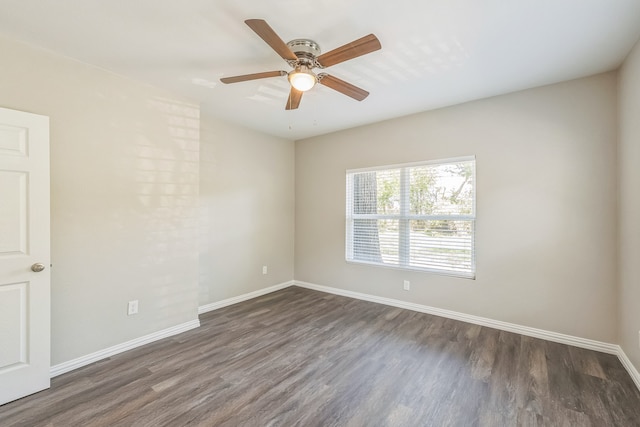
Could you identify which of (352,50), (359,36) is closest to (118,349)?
(352,50)

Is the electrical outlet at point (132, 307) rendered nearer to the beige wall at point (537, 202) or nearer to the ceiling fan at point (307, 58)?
the ceiling fan at point (307, 58)

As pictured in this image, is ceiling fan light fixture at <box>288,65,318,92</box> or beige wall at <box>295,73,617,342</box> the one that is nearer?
ceiling fan light fixture at <box>288,65,318,92</box>

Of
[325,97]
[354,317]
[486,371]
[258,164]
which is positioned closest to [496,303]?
[486,371]

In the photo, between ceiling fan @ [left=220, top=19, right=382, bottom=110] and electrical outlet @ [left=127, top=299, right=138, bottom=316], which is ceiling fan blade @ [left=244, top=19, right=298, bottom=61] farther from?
electrical outlet @ [left=127, top=299, right=138, bottom=316]

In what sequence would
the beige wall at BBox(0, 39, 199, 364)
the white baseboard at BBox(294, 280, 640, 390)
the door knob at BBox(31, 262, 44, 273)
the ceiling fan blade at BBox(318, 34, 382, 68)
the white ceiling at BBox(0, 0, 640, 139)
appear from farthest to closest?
the white baseboard at BBox(294, 280, 640, 390) → the beige wall at BBox(0, 39, 199, 364) → the door knob at BBox(31, 262, 44, 273) → the white ceiling at BBox(0, 0, 640, 139) → the ceiling fan blade at BBox(318, 34, 382, 68)

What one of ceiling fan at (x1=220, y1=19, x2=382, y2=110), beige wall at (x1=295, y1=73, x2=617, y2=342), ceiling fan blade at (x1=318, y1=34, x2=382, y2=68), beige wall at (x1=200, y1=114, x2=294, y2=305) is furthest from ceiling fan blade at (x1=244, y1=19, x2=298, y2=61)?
beige wall at (x1=295, y1=73, x2=617, y2=342)

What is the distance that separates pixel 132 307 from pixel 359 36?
317 centimetres

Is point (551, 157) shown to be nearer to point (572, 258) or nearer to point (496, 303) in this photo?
point (572, 258)

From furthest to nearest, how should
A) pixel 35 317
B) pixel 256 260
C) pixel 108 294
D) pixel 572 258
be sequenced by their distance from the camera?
1. pixel 256 260
2. pixel 572 258
3. pixel 108 294
4. pixel 35 317

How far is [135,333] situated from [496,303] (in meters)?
3.85

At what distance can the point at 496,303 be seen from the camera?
3.23 m

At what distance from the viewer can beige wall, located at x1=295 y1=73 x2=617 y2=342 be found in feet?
8.89

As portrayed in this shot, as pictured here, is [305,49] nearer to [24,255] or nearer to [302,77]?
[302,77]

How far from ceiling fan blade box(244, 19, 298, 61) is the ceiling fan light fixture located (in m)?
0.09
